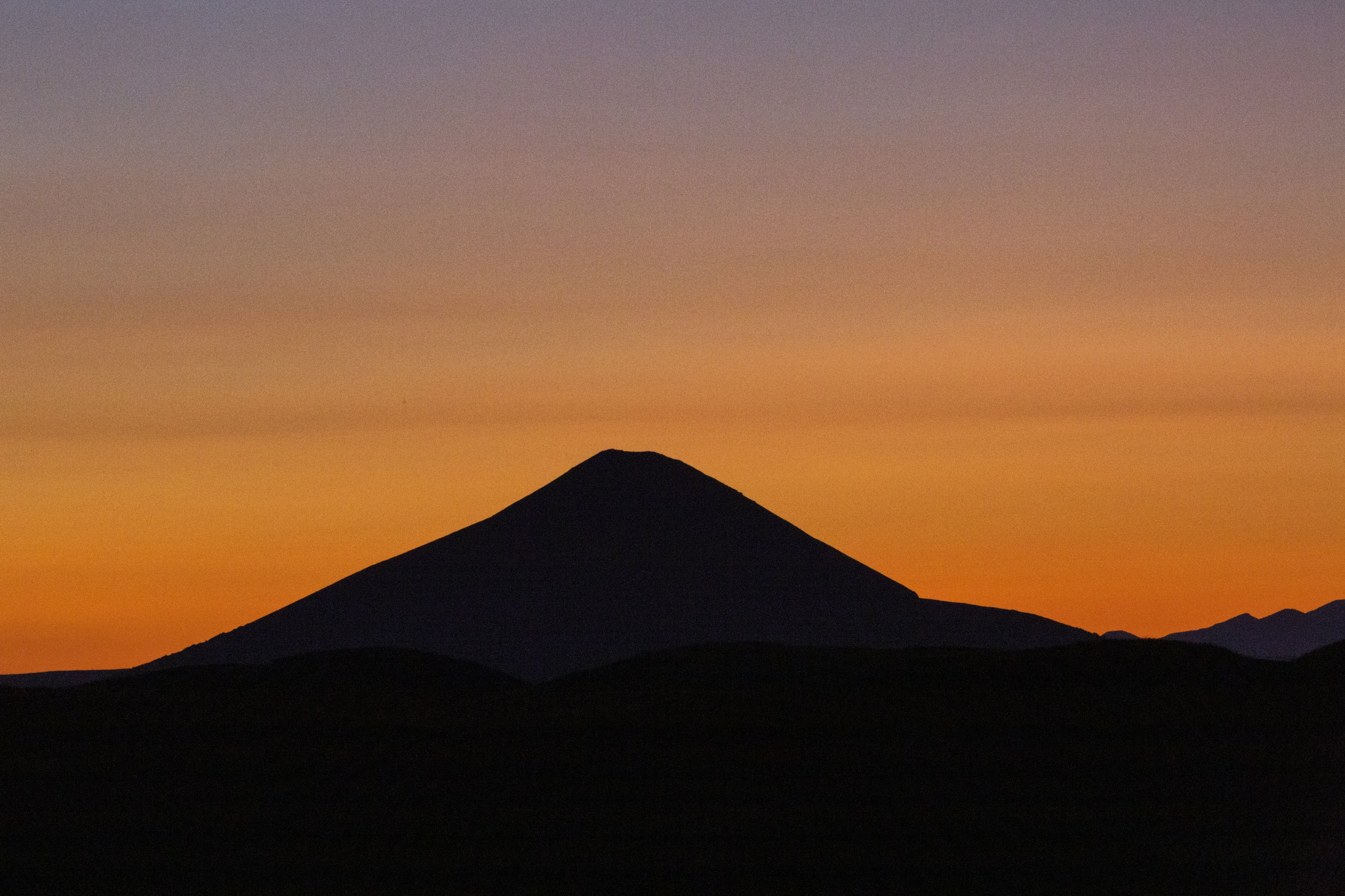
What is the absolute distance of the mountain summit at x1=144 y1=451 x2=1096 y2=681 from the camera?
412 ft

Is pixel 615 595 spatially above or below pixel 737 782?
above

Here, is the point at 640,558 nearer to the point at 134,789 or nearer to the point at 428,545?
the point at 428,545

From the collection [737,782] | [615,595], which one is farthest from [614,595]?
[737,782]

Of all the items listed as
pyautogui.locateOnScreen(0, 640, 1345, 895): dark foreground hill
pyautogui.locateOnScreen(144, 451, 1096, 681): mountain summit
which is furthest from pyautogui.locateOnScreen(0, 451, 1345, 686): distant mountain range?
pyautogui.locateOnScreen(0, 640, 1345, 895): dark foreground hill

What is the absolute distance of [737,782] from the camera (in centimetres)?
4172

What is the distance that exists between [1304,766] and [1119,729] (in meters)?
5.34

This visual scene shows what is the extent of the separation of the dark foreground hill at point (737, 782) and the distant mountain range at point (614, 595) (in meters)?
61.7

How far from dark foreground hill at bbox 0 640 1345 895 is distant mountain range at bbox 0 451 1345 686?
61.7 m

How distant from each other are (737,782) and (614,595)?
90.8 meters

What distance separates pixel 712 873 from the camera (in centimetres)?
3700

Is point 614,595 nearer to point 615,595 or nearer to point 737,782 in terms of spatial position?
point 615,595

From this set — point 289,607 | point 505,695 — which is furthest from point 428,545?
point 505,695

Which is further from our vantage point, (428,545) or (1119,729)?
(428,545)

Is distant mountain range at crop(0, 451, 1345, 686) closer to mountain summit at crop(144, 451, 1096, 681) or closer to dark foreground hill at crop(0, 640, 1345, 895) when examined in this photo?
mountain summit at crop(144, 451, 1096, 681)
